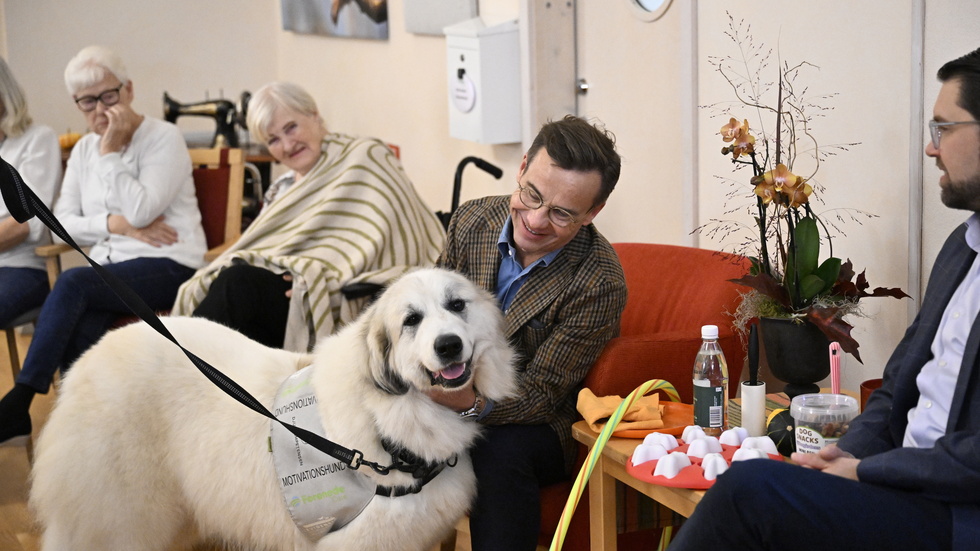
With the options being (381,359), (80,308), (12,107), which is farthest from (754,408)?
(12,107)

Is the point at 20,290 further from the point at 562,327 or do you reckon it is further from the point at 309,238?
the point at 562,327

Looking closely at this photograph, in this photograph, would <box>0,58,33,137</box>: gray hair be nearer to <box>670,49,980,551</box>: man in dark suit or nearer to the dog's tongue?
the dog's tongue

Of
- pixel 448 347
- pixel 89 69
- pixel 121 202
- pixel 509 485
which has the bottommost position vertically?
pixel 509 485

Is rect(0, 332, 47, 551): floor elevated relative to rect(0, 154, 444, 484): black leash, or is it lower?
lower

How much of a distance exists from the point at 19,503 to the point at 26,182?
1.29 metres

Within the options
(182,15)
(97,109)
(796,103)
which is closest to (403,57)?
(97,109)

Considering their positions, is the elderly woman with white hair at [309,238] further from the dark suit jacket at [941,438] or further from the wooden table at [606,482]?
the dark suit jacket at [941,438]

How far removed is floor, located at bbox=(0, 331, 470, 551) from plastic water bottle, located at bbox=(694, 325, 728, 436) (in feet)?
2.18

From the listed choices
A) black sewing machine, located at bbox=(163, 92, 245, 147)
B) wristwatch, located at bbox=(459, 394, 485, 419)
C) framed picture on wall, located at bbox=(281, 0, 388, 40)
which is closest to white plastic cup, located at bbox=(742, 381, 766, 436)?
wristwatch, located at bbox=(459, 394, 485, 419)

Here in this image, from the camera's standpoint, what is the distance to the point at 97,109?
3605mm

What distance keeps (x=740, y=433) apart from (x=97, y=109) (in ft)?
9.31

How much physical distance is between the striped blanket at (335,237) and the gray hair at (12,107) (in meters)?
1.12

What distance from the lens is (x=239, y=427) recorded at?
77.5 inches

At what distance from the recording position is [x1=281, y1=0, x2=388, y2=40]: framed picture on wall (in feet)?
16.5
